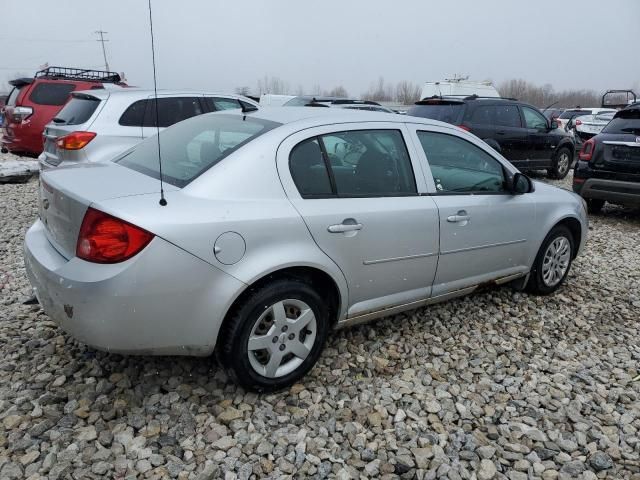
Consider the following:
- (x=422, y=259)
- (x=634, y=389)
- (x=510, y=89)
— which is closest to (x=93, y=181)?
(x=422, y=259)

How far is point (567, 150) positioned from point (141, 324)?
11.1m

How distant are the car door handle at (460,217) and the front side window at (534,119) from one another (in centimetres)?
776

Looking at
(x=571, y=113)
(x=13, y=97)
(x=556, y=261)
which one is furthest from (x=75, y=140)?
(x=571, y=113)

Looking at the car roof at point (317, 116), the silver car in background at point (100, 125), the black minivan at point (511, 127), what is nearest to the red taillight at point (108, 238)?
the car roof at point (317, 116)

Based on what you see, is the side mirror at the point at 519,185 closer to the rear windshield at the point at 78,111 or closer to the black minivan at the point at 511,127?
the rear windshield at the point at 78,111

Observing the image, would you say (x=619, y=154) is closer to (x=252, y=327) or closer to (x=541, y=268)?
(x=541, y=268)

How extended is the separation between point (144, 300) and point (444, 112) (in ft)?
25.9

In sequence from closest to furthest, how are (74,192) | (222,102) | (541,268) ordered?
(74,192) < (541,268) < (222,102)

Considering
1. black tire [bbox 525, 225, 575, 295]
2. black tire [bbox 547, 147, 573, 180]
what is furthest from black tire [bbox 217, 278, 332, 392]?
black tire [bbox 547, 147, 573, 180]

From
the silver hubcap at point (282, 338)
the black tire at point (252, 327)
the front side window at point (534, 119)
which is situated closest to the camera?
the black tire at point (252, 327)

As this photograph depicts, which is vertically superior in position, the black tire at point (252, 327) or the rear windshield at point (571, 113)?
the black tire at point (252, 327)

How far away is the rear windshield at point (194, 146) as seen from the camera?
8.72 feet

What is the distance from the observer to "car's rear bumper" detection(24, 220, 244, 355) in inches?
87.4

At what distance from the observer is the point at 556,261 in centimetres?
433
